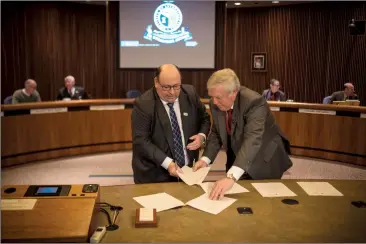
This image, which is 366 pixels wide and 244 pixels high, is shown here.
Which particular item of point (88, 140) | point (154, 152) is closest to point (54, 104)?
point (88, 140)

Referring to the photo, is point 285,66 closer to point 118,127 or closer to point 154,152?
point 118,127

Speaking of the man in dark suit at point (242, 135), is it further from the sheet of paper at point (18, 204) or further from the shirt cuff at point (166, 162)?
the sheet of paper at point (18, 204)

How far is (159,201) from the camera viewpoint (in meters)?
1.99

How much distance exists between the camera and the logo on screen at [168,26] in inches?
308

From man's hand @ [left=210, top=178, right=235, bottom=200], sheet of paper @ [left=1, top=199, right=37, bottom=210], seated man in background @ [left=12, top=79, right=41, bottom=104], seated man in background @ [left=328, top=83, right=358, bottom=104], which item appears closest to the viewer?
sheet of paper @ [left=1, top=199, right=37, bottom=210]

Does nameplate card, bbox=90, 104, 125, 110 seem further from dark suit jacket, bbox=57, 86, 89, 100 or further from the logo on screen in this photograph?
the logo on screen

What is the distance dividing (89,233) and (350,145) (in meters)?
5.19

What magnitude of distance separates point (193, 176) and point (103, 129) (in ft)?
14.4

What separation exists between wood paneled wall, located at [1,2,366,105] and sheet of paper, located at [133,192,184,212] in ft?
20.7

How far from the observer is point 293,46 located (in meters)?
9.66


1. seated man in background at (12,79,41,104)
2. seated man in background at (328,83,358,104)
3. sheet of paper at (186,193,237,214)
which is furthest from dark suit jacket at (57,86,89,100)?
sheet of paper at (186,193,237,214)

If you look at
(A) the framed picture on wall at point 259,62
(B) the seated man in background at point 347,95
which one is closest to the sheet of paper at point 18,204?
(B) the seated man in background at point 347,95

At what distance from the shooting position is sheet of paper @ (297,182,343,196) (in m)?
2.13

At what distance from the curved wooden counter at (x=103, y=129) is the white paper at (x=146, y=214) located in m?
4.19
